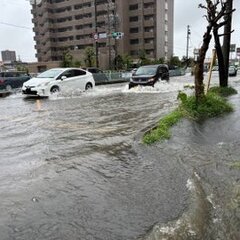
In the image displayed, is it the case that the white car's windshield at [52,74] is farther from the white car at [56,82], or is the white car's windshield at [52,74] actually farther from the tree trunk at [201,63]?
the tree trunk at [201,63]

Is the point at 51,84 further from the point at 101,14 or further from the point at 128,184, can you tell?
the point at 101,14

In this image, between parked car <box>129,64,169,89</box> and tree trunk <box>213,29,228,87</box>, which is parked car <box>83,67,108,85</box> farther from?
tree trunk <box>213,29,228,87</box>

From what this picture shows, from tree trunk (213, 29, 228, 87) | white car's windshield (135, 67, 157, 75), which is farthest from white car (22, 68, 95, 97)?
tree trunk (213, 29, 228, 87)

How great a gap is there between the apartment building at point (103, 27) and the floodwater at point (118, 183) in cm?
6879

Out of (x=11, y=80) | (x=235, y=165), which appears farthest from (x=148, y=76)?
(x=235, y=165)

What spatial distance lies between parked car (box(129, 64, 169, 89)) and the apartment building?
54.0 m

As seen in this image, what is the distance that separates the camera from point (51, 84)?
18.2m

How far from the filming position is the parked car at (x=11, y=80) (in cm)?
2247

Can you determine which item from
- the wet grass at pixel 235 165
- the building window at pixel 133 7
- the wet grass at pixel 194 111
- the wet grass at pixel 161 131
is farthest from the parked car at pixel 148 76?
the building window at pixel 133 7

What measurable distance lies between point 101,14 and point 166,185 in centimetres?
8252

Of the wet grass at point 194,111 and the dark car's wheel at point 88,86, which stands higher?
the wet grass at point 194,111

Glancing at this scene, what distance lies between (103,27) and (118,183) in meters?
77.0

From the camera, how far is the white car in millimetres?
17875

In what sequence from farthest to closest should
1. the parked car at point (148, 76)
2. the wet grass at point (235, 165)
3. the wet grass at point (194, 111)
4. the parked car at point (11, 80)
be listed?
1. the parked car at point (11, 80)
2. the parked car at point (148, 76)
3. the wet grass at point (194, 111)
4. the wet grass at point (235, 165)
